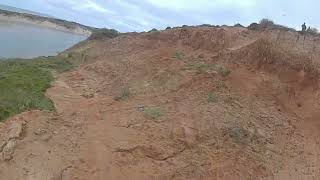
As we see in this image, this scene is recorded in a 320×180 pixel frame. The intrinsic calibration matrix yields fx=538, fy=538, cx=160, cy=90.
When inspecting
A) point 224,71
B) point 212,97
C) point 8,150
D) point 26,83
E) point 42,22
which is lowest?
point 42,22

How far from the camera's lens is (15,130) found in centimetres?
938

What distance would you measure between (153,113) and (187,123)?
0.79 m

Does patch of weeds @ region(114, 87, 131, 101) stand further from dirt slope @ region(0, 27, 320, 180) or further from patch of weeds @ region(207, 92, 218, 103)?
patch of weeds @ region(207, 92, 218, 103)

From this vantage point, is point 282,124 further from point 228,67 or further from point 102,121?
point 102,121

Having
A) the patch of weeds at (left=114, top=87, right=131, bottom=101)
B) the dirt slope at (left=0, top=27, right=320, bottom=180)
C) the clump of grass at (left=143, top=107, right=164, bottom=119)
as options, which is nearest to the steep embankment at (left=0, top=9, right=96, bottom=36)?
the dirt slope at (left=0, top=27, right=320, bottom=180)

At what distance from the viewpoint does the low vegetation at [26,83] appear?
1091cm

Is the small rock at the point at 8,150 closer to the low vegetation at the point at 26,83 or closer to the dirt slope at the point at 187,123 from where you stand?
the dirt slope at the point at 187,123

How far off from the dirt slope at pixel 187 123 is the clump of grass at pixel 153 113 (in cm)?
2

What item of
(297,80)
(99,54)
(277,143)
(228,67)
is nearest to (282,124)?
(277,143)

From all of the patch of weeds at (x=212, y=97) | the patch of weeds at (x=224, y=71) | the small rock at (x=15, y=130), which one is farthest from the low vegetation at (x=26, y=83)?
the patch of weeds at (x=224, y=71)

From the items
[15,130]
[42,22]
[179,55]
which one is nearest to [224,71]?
[179,55]

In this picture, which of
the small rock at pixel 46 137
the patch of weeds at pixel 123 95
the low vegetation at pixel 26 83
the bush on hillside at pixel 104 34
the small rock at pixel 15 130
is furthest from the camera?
the bush on hillside at pixel 104 34

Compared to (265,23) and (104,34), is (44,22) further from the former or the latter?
(265,23)

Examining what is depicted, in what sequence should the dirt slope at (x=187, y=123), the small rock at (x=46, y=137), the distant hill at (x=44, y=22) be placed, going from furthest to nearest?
the distant hill at (x=44, y=22) < the small rock at (x=46, y=137) < the dirt slope at (x=187, y=123)
